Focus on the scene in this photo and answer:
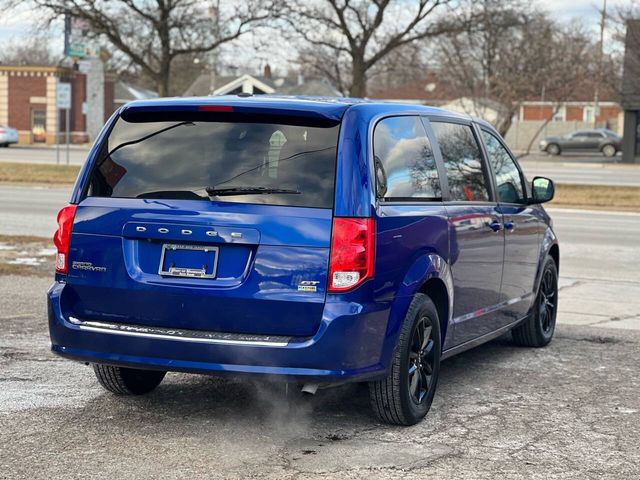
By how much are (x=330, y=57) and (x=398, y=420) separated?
97.6 ft

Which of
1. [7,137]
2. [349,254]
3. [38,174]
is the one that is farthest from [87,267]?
[7,137]

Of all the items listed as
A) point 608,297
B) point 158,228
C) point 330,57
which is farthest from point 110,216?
point 330,57

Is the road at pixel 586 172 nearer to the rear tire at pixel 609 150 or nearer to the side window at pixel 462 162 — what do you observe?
the rear tire at pixel 609 150

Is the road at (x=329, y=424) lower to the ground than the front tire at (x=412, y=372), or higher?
lower

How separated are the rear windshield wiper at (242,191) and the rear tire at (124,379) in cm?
132

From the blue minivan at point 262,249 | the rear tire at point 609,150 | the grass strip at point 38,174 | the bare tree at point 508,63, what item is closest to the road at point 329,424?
the blue minivan at point 262,249

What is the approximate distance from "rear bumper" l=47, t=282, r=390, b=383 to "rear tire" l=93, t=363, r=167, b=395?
692 mm

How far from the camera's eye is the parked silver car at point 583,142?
201ft

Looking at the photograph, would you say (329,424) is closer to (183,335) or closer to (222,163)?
(183,335)

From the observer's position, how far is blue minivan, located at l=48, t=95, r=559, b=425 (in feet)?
17.1

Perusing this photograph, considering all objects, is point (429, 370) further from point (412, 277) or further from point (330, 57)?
point (330, 57)

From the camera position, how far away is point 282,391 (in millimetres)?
6480

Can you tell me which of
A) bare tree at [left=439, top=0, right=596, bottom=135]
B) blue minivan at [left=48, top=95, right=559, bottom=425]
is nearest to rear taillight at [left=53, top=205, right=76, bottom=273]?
blue minivan at [left=48, top=95, right=559, bottom=425]

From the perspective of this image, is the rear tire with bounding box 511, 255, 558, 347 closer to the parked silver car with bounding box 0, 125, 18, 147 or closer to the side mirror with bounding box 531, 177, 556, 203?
the side mirror with bounding box 531, 177, 556, 203
